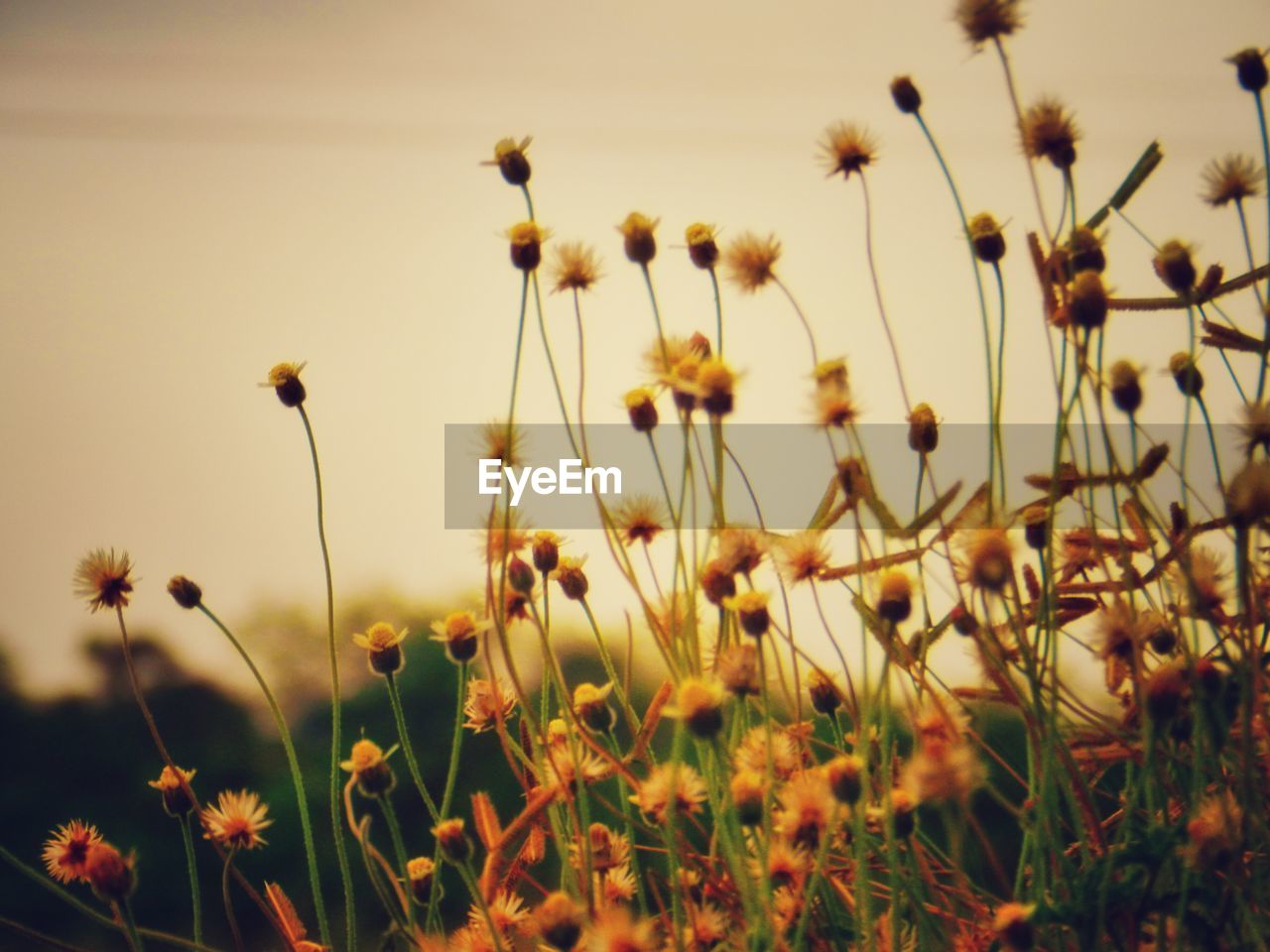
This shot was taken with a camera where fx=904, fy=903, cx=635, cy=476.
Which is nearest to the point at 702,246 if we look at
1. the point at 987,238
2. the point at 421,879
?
the point at 987,238

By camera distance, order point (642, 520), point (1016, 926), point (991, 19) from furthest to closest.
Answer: point (642, 520) < point (991, 19) < point (1016, 926)

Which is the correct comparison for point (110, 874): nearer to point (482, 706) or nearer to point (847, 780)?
point (482, 706)

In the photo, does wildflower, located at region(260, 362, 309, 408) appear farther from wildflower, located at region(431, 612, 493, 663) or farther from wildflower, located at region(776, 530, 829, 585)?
wildflower, located at region(776, 530, 829, 585)

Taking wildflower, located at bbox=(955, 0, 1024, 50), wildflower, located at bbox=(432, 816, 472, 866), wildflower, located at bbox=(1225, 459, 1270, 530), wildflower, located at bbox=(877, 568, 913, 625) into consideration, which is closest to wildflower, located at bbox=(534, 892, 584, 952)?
wildflower, located at bbox=(432, 816, 472, 866)

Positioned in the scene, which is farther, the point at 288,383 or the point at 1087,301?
the point at 288,383

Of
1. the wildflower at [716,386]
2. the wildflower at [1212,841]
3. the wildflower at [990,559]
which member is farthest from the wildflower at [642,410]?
the wildflower at [1212,841]
